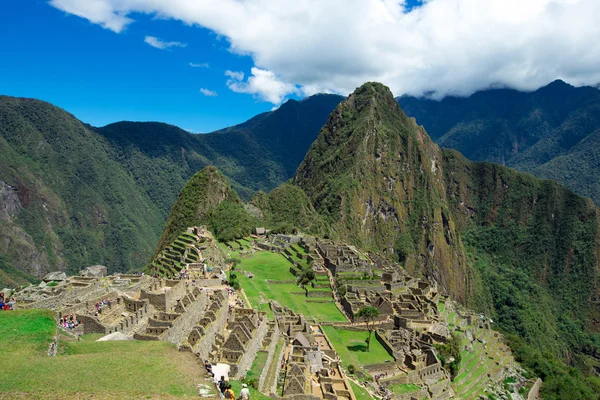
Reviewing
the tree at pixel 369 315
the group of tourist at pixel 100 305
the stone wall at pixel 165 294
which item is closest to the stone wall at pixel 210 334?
the stone wall at pixel 165 294

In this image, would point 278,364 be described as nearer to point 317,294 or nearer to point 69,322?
point 69,322

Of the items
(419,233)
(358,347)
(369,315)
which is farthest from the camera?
(419,233)

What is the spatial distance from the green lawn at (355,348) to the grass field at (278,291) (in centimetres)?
268

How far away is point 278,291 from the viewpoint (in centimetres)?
5209

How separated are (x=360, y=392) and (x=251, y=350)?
396 inches

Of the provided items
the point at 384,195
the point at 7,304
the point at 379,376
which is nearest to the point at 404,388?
the point at 379,376

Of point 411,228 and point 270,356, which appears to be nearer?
point 270,356

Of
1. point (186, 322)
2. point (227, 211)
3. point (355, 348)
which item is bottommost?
point (355, 348)

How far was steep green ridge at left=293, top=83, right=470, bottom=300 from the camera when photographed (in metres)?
163

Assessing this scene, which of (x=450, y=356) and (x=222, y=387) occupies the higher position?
(x=222, y=387)

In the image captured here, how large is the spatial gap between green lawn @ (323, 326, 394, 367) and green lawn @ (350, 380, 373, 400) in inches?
134

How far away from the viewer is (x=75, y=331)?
23.5 m

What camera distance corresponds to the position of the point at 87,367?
18156 millimetres

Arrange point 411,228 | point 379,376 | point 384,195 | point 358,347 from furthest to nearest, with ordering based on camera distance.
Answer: point 411,228, point 384,195, point 358,347, point 379,376
